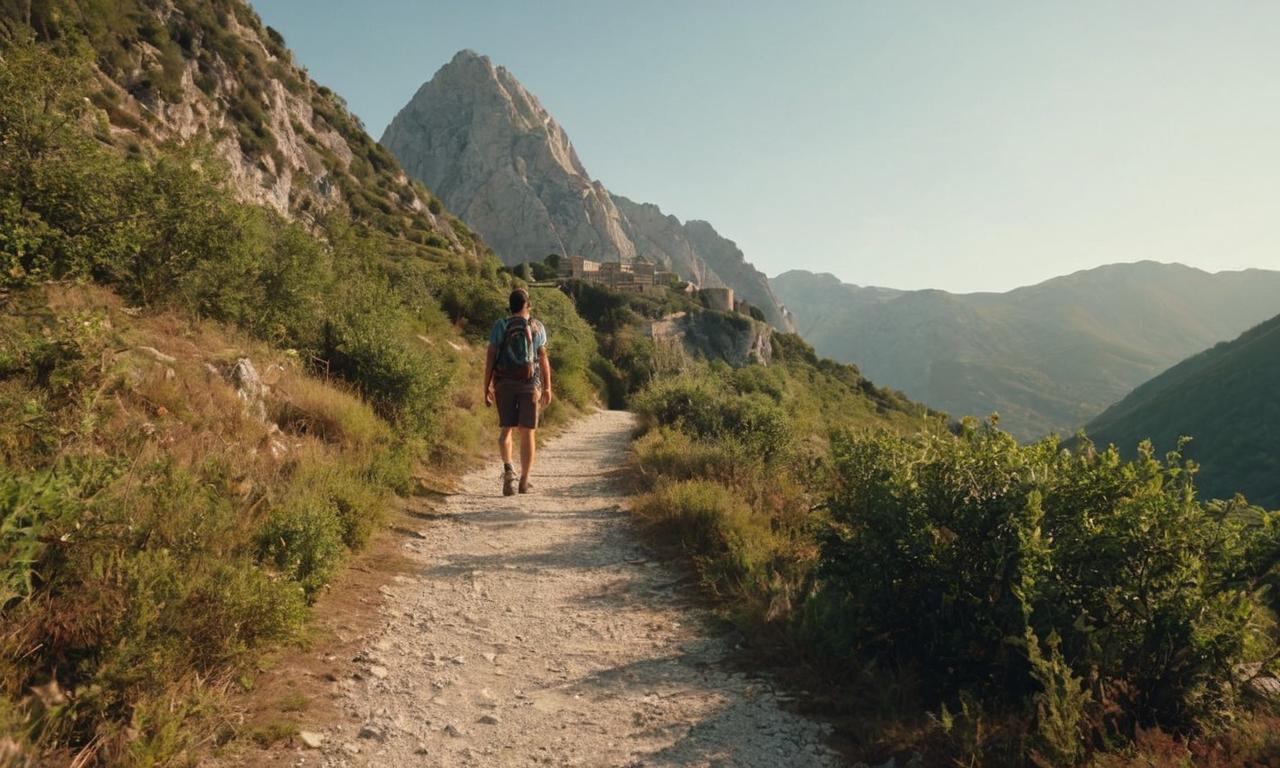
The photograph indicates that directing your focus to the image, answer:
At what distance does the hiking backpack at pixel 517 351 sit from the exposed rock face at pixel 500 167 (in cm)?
16169

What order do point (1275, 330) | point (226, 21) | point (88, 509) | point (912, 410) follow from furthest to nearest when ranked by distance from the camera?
point (1275, 330), point (912, 410), point (226, 21), point (88, 509)

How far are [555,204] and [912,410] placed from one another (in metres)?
121

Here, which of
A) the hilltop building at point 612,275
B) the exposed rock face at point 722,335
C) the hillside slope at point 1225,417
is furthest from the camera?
the hilltop building at point 612,275

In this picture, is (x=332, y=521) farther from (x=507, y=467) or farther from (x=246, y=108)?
(x=246, y=108)

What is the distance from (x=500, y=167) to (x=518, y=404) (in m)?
182

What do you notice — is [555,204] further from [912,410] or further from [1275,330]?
[1275,330]

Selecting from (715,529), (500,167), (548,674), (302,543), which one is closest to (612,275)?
(500,167)

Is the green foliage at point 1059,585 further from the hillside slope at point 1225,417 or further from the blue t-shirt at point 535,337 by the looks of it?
the hillside slope at point 1225,417

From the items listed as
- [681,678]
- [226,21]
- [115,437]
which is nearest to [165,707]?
[681,678]

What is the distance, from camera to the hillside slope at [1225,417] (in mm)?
83750

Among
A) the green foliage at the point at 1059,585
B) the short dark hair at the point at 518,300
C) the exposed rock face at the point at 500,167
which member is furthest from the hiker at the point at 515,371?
the exposed rock face at the point at 500,167

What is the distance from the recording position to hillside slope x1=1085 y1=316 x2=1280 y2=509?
275ft

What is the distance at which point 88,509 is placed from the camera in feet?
11.3

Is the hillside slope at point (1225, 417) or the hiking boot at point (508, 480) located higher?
the hiking boot at point (508, 480)
